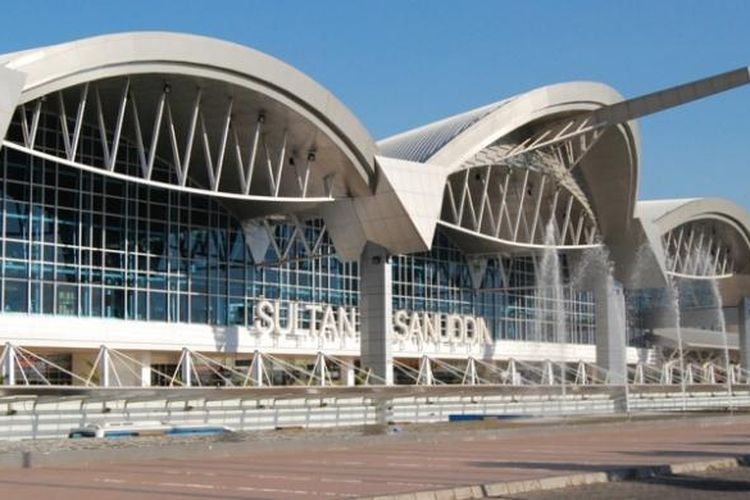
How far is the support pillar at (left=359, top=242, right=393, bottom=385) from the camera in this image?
46094 millimetres

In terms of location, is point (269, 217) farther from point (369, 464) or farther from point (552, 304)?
point (369, 464)

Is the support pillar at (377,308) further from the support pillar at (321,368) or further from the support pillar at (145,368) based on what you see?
the support pillar at (145,368)

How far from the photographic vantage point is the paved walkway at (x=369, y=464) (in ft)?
43.0

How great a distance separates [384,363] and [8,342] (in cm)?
1391

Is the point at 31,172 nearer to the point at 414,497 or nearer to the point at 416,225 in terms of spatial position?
the point at 416,225

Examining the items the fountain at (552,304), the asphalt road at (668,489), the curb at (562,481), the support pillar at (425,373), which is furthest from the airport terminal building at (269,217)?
the asphalt road at (668,489)

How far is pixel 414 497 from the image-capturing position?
1219cm

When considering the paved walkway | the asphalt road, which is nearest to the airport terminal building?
the paved walkway

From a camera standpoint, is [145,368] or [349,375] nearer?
[145,368]

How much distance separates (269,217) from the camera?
160 ft

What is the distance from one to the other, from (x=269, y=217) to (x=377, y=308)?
6.15m

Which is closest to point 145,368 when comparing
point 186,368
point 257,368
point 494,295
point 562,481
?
point 186,368

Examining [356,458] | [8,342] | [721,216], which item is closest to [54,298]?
[8,342]

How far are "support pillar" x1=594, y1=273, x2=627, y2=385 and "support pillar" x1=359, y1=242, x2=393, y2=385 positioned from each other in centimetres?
1980
